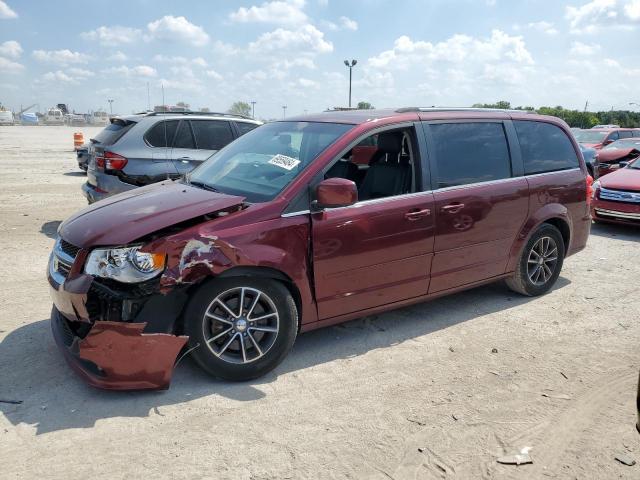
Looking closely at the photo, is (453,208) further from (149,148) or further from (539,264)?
(149,148)

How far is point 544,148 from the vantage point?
18.0 feet

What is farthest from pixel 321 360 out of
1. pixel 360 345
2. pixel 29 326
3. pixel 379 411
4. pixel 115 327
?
pixel 29 326

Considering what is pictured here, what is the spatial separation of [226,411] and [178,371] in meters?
0.68

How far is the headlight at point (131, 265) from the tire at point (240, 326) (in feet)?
Answer: 1.06

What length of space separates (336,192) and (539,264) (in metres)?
2.83

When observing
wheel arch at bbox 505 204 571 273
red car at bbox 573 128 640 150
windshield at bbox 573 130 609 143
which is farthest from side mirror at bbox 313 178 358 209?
windshield at bbox 573 130 609 143

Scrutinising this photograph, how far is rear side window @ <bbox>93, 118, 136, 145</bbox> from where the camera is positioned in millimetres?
7852

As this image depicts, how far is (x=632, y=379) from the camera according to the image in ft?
12.6

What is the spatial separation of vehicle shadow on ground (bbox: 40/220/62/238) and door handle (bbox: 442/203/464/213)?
5.72m

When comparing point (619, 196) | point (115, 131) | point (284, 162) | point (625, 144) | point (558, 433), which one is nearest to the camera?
point (558, 433)

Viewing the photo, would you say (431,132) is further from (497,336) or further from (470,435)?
(470,435)

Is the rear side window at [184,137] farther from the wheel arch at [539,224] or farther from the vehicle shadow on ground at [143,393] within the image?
the wheel arch at [539,224]

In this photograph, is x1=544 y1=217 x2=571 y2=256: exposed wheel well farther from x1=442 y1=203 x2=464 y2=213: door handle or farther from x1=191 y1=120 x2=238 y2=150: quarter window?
x1=191 y1=120 x2=238 y2=150: quarter window

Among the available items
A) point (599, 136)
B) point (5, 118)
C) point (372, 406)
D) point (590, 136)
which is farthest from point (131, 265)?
point (5, 118)
